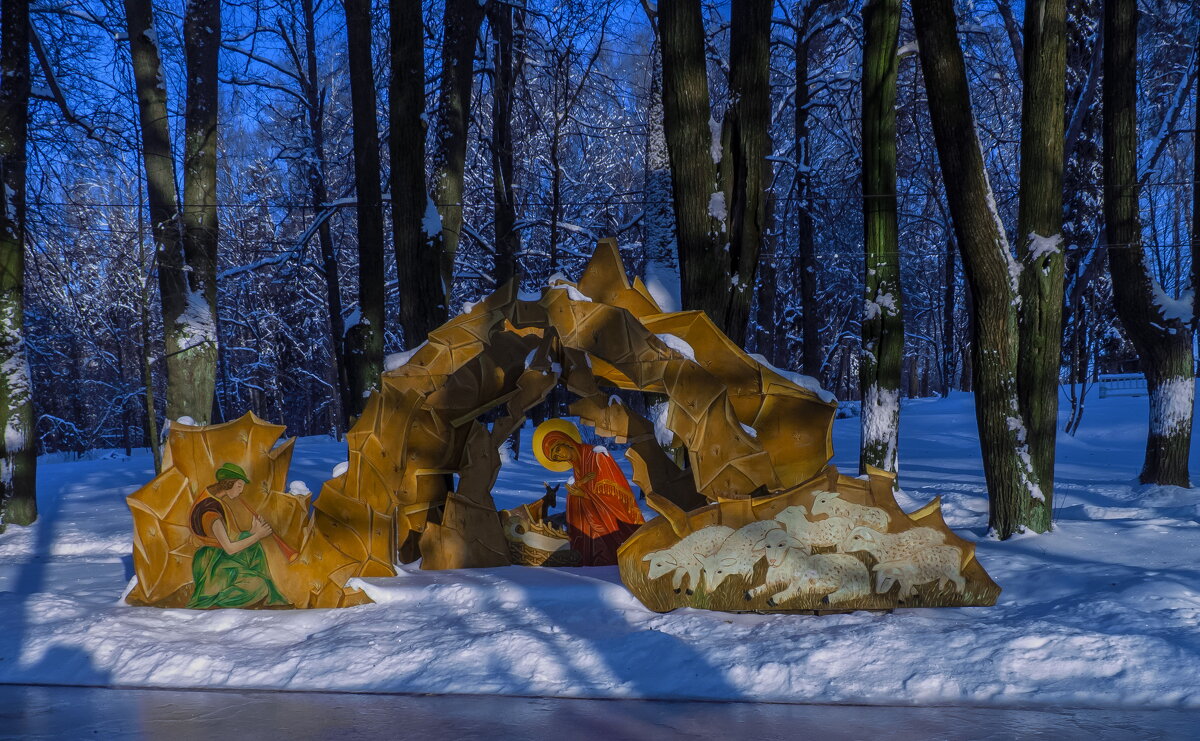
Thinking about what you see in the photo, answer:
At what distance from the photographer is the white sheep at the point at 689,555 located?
252 inches

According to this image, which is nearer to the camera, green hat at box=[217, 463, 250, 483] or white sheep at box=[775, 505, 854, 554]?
white sheep at box=[775, 505, 854, 554]

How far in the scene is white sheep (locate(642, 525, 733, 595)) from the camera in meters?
6.40

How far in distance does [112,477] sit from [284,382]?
19122 millimetres

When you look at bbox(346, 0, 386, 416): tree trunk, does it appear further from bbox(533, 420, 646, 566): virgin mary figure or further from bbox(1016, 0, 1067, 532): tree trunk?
bbox(1016, 0, 1067, 532): tree trunk

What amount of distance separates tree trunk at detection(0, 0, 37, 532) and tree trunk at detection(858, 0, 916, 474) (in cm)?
942

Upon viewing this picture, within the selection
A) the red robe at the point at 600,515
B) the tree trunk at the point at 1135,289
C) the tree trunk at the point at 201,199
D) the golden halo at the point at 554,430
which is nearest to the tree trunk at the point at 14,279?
the tree trunk at the point at 201,199

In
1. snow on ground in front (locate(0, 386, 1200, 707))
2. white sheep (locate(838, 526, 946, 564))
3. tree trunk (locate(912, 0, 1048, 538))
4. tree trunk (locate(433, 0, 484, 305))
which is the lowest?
snow on ground in front (locate(0, 386, 1200, 707))

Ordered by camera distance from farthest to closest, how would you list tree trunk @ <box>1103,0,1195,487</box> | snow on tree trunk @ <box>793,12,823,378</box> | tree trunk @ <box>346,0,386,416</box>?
snow on tree trunk @ <box>793,12,823,378</box>
tree trunk @ <box>346,0,386,416</box>
tree trunk @ <box>1103,0,1195,487</box>

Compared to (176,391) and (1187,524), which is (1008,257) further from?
(176,391)

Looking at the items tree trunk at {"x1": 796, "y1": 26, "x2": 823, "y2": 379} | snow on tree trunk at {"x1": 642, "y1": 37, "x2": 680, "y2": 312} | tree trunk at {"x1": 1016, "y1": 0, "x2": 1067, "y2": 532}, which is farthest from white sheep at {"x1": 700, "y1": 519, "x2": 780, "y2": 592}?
tree trunk at {"x1": 796, "y1": 26, "x2": 823, "y2": 379}

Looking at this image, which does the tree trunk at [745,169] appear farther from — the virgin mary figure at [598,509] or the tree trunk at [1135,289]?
the tree trunk at [1135,289]

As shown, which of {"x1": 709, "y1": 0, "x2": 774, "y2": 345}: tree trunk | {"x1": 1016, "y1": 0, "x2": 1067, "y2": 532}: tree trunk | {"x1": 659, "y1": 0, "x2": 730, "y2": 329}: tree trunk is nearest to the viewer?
{"x1": 1016, "y1": 0, "x2": 1067, "y2": 532}: tree trunk

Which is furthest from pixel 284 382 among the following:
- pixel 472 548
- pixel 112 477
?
pixel 472 548

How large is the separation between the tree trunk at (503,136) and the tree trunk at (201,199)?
474cm
